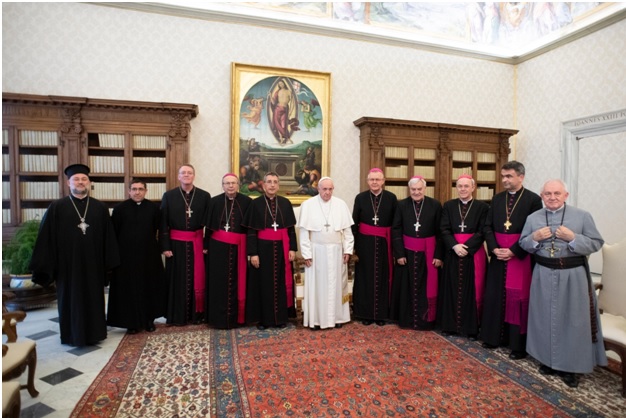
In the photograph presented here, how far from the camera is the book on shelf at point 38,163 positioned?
5750 mm

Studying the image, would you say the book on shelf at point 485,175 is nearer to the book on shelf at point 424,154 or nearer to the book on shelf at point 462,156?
the book on shelf at point 462,156

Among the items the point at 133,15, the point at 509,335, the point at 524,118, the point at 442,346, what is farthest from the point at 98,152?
the point at 524,118

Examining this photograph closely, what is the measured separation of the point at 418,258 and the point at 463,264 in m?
0.49

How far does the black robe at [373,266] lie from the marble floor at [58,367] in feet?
8.09

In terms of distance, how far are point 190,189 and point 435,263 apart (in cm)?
298

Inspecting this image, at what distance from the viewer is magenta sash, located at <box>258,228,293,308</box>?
457 centimetres

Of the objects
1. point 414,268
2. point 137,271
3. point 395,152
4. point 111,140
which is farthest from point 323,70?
point 137,271

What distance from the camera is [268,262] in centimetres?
455

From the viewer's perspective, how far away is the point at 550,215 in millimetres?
3434

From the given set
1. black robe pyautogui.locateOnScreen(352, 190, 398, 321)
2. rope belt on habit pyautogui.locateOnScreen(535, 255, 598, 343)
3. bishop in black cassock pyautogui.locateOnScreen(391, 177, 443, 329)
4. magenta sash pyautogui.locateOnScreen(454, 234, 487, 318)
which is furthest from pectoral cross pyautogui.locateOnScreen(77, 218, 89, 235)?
rope belt on habit pyautogui.locateOnScreen(535, 255, 598, 343)

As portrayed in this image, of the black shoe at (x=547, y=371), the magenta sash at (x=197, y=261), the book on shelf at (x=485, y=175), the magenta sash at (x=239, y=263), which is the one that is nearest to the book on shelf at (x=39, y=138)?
the magenta sash at (x=197, y=261)

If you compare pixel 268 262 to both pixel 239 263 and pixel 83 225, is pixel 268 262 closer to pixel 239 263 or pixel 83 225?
pixel 239 263

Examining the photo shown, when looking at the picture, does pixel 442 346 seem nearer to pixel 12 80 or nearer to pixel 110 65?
pixel 110 65

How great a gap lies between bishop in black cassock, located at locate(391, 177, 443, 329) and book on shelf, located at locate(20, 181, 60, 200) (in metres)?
4.97
